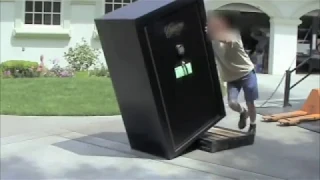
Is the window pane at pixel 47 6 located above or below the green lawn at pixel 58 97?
above

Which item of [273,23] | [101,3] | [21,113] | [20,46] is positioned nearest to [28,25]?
[20,46]

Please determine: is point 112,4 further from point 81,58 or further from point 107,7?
point 81,58

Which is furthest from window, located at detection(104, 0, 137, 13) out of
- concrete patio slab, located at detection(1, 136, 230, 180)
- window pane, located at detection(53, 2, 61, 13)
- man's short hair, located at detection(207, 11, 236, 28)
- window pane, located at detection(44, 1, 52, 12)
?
concrete patio slab, located at detection(1, 136, 230, 180)

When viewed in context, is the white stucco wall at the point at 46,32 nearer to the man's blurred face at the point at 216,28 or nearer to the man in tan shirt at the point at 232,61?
the man in tan shirt at the point at 232,61

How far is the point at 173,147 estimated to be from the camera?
653 centimetres

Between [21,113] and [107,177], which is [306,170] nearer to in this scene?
[107,177]

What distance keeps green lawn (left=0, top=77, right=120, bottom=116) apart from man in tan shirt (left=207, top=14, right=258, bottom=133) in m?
3.22

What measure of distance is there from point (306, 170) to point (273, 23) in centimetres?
1488

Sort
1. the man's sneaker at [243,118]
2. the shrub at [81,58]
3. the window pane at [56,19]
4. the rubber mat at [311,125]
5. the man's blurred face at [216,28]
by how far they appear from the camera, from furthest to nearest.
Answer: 1. the window pane at [56,19]
2. the shrub at [81,58]
3. the rubber mat at [311,125]
4. the man's sneaker at [243,118]
5. the man's blurred face at [216,28]

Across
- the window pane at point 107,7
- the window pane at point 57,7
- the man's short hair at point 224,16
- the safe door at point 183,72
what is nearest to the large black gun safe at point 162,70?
the safe door at point 183,72

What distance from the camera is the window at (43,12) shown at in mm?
19938

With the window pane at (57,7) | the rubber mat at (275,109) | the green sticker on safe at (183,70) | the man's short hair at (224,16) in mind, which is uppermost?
the window pane at (57,7)

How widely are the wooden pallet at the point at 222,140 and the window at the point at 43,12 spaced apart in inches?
533

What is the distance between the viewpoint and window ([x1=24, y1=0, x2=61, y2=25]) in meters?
19.9
